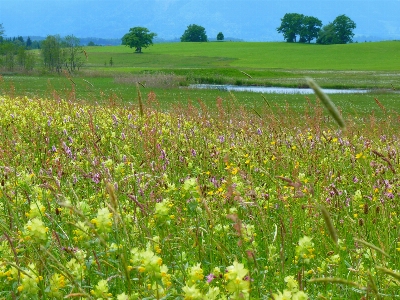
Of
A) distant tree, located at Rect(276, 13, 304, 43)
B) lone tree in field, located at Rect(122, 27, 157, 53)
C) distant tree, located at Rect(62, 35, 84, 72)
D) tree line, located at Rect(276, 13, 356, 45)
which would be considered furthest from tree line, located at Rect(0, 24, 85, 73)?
distant tree, located at Rect(276, 13, 304, 43)

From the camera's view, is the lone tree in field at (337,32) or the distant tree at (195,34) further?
the distant tree at (195,34)

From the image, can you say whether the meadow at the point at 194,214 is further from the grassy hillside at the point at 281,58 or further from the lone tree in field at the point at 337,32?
the lone tree in field at the point at 337,32

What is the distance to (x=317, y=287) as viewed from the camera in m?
3.55

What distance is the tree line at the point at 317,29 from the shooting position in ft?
477

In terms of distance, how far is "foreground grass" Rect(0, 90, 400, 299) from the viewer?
8.45 ft

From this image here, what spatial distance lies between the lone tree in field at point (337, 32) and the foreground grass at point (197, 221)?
14396 centimetres

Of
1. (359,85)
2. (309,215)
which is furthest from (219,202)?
(359,85)

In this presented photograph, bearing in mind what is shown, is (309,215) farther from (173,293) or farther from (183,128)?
(183,128)

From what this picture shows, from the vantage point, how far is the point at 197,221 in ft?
12.7

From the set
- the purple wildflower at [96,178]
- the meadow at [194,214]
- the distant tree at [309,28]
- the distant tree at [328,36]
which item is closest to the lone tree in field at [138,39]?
the distant tree at [309,28]

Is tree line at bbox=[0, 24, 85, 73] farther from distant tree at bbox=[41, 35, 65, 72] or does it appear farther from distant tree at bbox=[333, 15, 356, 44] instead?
distant tree at bbox=[333, 15, 356, 44]

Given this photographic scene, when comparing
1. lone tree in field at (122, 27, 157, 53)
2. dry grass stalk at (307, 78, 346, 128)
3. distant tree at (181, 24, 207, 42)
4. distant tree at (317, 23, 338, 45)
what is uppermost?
distant tree at (181, 24, 207, 42)

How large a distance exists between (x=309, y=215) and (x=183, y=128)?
16.7 ft

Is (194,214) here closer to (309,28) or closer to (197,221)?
(197,221)
